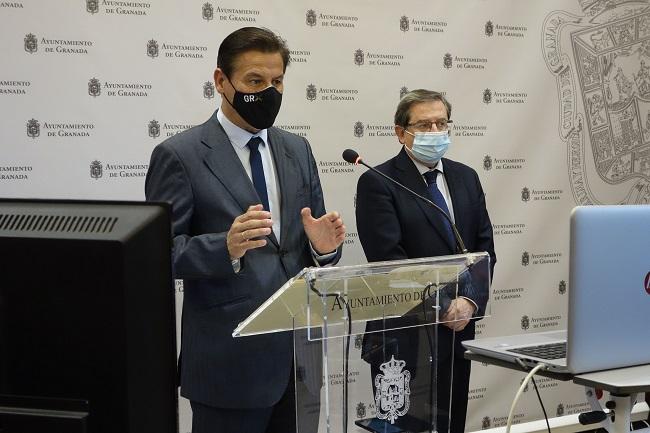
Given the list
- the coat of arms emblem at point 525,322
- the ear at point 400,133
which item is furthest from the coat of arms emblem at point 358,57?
the coat of arms emblem at point 525,322

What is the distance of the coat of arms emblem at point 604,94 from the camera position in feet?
13.3

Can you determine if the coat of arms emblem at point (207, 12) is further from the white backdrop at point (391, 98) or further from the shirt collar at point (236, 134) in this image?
the shirt collar at point (236, 134)

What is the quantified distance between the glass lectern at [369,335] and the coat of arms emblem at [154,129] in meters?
1.75

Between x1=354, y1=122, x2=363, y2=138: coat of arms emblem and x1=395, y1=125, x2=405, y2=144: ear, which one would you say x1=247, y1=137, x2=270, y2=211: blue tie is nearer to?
x1=395, y1=125, x2=405, y2=144: ear

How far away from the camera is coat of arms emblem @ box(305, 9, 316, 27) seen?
3.44 metres

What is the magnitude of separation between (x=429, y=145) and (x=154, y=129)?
1103 millimetres

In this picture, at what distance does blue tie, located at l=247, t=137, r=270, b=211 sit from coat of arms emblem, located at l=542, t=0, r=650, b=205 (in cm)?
225

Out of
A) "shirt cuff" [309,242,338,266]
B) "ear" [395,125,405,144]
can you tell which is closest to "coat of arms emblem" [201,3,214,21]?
"ear" [395,125,405,144]

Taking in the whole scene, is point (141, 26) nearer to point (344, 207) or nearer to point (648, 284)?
point (344, 207)

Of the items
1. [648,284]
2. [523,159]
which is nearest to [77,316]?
[648,284]

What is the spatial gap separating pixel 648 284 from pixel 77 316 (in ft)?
4.37

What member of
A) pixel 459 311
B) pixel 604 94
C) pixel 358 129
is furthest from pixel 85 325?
pixel 604 94

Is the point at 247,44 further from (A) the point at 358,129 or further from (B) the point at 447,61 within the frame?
(B) the point at 447,61

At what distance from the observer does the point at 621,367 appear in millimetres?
1742
